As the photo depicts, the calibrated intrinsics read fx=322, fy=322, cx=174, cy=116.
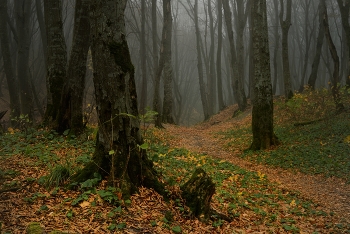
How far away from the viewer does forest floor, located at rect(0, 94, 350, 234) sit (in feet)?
14.2

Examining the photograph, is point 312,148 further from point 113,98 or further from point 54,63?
point 54,63

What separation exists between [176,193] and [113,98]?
1.90 meters

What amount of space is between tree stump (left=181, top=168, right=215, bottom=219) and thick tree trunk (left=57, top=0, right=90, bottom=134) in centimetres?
448

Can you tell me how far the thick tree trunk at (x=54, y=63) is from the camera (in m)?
9.14

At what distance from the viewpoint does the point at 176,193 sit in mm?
5441

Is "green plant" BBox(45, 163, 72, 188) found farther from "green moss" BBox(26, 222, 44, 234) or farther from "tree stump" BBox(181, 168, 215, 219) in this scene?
"tree stump" BBox(181, 168, 215, 219)

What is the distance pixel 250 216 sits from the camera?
5.85m

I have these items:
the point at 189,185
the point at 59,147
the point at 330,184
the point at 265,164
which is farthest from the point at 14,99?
the point at 330,184

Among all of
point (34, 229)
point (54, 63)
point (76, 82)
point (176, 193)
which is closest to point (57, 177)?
point (34, 229)

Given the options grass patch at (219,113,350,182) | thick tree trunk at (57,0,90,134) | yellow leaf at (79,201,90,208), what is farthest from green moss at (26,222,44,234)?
grass patch at (219,113,350,182)

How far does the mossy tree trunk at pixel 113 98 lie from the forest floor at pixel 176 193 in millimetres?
311

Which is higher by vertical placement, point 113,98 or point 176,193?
point 113,98

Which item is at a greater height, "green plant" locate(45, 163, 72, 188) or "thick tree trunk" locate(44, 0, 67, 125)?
"thick tree trunk" locate(44, 0, 67, 125)

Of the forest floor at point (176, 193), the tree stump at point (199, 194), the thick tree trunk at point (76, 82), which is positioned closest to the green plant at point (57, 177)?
the forest floor at point (176, 193)
